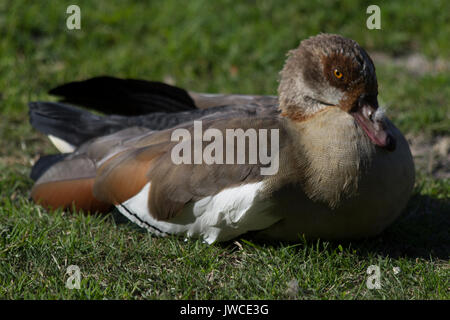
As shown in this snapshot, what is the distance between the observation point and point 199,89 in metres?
5.99

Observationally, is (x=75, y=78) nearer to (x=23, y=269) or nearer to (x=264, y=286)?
(x=23, y=269)

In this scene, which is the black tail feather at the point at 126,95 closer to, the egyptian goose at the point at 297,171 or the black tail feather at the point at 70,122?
the black tail feather at the point at 70,122

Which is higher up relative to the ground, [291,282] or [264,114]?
[264,114]

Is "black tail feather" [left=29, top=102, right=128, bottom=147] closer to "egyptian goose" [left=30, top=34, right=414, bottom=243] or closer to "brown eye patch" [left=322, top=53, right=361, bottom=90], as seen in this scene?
"egyptian goose" [left=30, top=34, right=414, bottom=243]

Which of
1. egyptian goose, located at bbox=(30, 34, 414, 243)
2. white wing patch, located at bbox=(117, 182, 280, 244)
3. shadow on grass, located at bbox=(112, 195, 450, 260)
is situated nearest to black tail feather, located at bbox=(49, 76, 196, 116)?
egyptian goose, located at bbox=(30, 34, 414, 243)

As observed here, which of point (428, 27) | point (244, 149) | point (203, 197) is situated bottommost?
point (203, 197)

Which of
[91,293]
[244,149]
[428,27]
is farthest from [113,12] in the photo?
[91,293]

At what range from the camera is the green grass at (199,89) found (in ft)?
10.5

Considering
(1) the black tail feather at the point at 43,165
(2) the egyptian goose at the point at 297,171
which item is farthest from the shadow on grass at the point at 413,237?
(1) the black tail feather at the point at 43,165

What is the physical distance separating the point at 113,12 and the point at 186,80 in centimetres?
137

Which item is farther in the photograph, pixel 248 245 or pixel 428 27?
pixel 428 27

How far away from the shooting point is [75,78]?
238 inches

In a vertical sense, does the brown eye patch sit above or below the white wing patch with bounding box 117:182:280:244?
above

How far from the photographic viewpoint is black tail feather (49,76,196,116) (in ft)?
14.7
